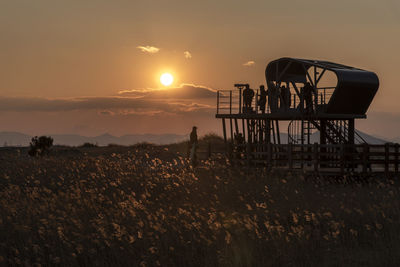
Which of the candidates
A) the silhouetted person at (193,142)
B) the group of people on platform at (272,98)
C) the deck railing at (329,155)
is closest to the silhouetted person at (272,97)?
the group of people on platform at (272,98)

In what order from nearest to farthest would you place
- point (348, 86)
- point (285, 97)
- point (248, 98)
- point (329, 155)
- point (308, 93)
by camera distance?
point (329, 155) → point (348, 86) → point (308, 93) → point (285, 97) → point (248, 98)

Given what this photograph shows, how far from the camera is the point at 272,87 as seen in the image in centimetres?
3203

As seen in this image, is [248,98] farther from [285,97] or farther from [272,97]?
[285,97]

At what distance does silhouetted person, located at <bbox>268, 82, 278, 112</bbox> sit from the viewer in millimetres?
31547

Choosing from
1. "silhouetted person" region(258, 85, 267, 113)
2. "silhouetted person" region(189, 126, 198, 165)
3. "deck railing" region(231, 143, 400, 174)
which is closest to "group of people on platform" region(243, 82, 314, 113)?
"silhouetted person" region(258, 85, 267, 113)

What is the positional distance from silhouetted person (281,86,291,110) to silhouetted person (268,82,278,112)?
41cm

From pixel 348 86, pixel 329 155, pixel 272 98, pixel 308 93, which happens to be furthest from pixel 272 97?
pixel 329 155

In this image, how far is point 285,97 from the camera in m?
31.3

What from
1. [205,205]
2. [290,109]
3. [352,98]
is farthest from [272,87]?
[205,205]

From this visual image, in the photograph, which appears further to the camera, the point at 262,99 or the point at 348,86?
the point at 262,99

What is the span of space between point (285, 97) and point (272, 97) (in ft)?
2.73

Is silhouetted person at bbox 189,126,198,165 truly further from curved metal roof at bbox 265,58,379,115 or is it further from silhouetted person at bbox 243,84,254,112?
curved metal roof at bbox 265,58,379,115

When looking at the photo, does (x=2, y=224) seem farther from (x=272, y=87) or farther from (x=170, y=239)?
(x=272, y=87)

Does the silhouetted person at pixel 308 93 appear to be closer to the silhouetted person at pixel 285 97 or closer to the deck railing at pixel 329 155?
the silhouetted person at pixel 285 97
